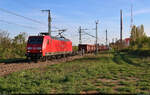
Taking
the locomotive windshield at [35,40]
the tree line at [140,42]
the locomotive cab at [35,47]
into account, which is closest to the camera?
the locomotive cab at [35,47]

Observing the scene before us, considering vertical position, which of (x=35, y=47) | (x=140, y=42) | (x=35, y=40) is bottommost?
(x=35, y=47)

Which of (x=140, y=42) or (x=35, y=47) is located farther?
(x=140, y=42)

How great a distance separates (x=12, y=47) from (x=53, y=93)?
25178 mm

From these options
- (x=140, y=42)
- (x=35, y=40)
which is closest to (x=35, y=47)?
(x=35, y=40)

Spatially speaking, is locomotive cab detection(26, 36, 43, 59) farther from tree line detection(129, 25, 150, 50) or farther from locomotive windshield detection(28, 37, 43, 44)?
tree line detection(129, 25, 150, 50)

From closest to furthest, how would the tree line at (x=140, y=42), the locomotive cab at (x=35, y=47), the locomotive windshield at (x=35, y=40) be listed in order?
the locomotive cab at (x=35, y=47) → the locomotive windshield at (x=35, y=40) → the tree line at (x=140, y=42)

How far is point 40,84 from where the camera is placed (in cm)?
780

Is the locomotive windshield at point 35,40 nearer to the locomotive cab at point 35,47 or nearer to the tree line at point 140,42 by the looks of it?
the locomotive cab at point 35,47

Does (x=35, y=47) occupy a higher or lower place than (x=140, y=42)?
lower

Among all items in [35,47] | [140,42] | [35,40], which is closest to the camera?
[35,47]

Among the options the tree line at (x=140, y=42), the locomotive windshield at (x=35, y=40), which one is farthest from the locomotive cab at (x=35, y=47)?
the tree line at (x=140, y=42)

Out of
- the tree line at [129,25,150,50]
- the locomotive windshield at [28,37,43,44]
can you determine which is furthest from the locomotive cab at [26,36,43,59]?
the tree line at [129,25,150,50]

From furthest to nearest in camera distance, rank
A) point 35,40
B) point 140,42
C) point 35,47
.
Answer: point 140,42
point 35,40
point 35,47

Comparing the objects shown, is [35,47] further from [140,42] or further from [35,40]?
[140,42]
